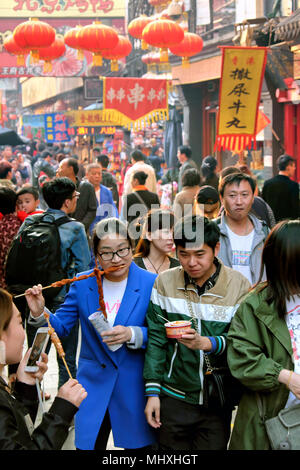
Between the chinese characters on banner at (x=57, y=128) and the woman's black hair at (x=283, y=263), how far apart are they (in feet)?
95.6

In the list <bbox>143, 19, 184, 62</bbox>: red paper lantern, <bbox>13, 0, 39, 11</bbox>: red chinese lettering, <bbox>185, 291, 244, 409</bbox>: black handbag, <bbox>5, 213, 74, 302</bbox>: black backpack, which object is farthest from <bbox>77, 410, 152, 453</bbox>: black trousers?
<bbox>13, 0, 39, 11</bbox>: red chinese lettering

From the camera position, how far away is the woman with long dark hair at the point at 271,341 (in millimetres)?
3047

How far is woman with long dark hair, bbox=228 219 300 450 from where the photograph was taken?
10.00 ft

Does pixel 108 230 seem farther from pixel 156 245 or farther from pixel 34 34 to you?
pixel 34 34

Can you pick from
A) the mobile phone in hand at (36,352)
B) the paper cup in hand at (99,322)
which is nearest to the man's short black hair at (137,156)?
the paper cup in hand at (99,322)

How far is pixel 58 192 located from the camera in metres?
5.49

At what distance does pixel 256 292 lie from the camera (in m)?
3.20

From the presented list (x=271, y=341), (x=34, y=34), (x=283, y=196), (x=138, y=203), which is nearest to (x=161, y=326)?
(x=271, y=341)

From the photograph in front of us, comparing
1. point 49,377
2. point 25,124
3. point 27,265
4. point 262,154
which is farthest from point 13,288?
point 25,124

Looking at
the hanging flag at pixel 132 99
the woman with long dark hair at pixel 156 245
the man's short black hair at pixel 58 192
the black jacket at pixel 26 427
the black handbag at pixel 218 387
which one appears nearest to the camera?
the black jacket at pixel 26 427

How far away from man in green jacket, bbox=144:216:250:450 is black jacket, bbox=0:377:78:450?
3.00ft

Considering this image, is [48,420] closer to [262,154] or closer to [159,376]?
[159,376]

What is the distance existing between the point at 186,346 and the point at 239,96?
294 inches

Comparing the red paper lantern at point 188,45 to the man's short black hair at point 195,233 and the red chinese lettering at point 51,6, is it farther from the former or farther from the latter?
the red chinese lettering at point 51,6
